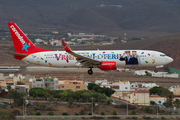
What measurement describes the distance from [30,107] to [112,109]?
67.8 ft

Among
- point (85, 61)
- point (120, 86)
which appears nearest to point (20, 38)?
point (85, 61)

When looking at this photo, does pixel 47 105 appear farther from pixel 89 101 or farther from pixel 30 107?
pixel 89 101

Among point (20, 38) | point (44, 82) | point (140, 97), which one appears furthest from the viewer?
point (44, 82)

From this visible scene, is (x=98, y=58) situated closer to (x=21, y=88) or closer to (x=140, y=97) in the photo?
(x=140, y=97)

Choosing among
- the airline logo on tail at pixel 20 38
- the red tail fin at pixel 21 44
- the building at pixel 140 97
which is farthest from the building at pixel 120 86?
the airline logo on tail at pixel 20 38

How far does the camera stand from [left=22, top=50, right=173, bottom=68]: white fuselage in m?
62.7

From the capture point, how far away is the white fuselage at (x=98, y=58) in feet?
206

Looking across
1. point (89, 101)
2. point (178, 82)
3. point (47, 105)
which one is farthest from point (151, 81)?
point (47, 105)

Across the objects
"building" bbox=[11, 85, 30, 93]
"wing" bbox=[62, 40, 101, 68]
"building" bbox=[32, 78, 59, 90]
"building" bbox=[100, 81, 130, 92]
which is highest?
"wing" bbox=[62, 40, 101, 68]

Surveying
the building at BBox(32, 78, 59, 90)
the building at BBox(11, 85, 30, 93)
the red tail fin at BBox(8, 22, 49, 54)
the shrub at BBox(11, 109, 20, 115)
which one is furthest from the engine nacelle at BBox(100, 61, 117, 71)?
the building at BBox(32, 78, 59, 90)

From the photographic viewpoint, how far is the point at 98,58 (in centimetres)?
6309

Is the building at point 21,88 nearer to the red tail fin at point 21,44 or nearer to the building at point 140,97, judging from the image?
the building at point 140,97

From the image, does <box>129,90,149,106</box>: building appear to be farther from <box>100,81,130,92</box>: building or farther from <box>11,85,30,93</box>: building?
<box>11,85,30,93</box>: building

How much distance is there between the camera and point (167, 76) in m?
162
